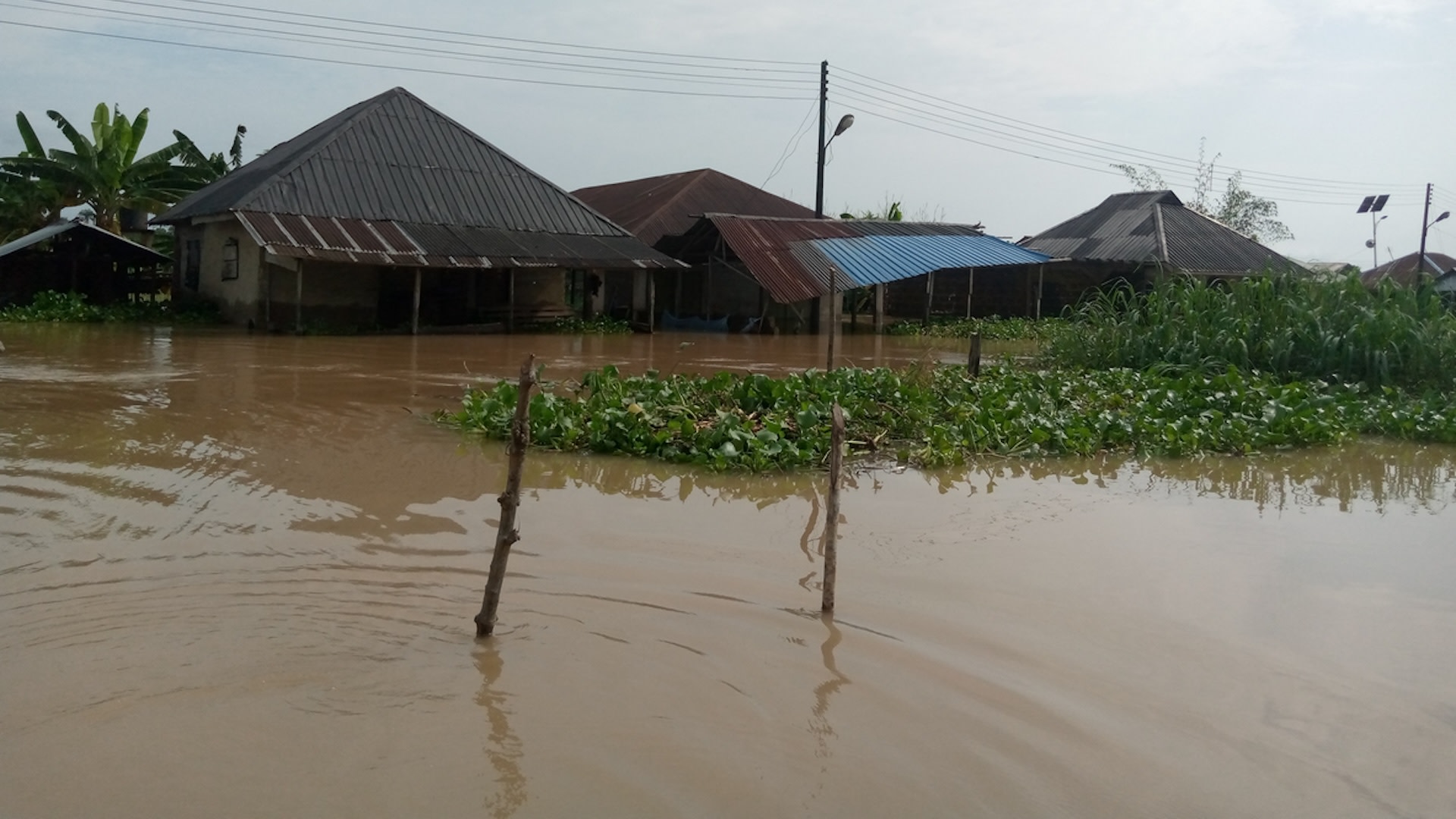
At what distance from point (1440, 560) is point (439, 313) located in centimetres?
1786

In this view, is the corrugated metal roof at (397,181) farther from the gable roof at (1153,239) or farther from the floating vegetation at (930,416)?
the gable roof at (1153,239)

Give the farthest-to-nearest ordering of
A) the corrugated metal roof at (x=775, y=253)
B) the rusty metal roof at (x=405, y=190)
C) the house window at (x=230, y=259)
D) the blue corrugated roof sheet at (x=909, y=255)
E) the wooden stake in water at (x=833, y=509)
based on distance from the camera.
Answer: the blue corrugated roof sheet at (x=909, y=255) < the corrugated metal roof at (x=775, y=253) < the house window at (x=230, y=259) < the rusty metal roof at (x=405, y=190) < the wooden stake in water at (x=833, y=509)

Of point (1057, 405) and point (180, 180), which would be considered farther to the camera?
point (180, 180)

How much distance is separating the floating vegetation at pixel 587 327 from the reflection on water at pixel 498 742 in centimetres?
1734

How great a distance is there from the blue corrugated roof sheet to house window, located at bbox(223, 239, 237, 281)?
1053 centimetres

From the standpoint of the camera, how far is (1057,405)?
10469 mm

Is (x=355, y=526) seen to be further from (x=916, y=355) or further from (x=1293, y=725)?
(x=916, y=355)

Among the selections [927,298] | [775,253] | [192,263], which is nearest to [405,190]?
[192,263]

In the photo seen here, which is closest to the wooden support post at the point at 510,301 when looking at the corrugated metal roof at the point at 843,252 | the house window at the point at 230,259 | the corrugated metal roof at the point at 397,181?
the corrugated metal roof at the point at 397,181

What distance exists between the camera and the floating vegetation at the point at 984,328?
24109 millimetres

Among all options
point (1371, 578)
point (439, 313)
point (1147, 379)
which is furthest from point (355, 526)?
point (439, 313)

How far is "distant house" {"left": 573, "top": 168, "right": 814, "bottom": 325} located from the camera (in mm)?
23562

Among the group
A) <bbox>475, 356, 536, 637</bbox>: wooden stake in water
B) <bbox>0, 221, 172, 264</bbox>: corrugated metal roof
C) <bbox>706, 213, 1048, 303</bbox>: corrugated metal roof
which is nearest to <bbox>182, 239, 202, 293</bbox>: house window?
<bbox>0, 221, 172, 264</bbox>: corrugated metal roof

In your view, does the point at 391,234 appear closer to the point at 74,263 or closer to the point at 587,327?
the point at 587,327
